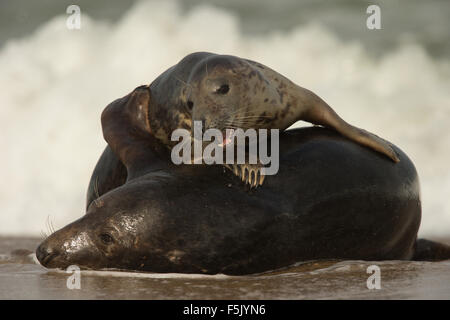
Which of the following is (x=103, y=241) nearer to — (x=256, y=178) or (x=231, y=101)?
(x=256, y=178)

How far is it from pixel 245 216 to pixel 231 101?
0.73 meters

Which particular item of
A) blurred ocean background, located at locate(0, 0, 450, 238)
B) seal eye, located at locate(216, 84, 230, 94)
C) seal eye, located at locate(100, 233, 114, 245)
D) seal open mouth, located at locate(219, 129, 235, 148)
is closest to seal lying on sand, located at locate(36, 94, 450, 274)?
seal eye, located at locate(100, 233, 114, 245)

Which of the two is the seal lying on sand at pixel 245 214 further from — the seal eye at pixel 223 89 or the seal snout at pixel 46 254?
the seal eye at pixel 223 89

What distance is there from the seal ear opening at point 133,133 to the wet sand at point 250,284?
2.66 ft

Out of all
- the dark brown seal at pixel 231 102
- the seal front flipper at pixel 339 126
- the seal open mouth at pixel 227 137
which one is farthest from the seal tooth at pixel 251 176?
the seal front flipper at pixel 339 126

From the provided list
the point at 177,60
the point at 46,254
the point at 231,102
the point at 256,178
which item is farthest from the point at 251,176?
the point at 177,60

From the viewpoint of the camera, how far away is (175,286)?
3723 mm

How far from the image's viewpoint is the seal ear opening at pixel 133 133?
4668 millimetres

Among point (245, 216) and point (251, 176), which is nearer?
point (245, 216)

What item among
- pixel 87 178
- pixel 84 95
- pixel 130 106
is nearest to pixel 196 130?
pixel 130 106

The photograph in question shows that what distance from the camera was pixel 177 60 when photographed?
1193cm

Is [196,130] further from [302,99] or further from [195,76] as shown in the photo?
[302,99]

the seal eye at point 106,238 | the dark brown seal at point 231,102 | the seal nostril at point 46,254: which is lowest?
the seal nostril at point 46,254

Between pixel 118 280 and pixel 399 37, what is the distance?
9.78 meters
